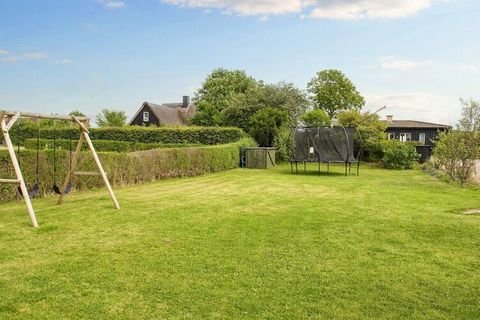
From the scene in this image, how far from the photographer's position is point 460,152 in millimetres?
13992

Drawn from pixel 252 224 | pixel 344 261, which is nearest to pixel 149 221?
pixel 252 224

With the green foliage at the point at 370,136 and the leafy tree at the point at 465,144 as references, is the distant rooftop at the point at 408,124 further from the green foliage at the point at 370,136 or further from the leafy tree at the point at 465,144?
the leafy tree at the point at 465,144

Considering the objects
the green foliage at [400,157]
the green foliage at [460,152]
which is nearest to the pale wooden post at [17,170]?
the green foliage at [460,152]

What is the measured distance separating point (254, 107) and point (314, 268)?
2553 cm

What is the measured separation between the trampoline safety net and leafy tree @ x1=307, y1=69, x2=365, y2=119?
36.0m

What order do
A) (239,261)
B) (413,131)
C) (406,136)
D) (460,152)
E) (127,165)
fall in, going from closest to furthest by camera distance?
(239,261) < (127,165) < (460,152) < (413,131) < (406,136)

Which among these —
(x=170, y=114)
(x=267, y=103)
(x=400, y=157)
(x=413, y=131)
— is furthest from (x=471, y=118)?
(x=170, y=114)

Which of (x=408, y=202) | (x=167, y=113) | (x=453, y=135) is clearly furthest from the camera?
(x=167, y=113)

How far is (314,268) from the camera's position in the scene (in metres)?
4.80

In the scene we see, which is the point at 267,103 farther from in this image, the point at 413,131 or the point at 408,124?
the point at 408,124

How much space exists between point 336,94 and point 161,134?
105 feet

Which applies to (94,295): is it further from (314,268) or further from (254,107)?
(254,107)

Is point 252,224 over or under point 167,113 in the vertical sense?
under

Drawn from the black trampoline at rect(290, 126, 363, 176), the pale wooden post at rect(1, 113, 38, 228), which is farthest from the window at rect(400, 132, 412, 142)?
the pale wooden post at rect(1, 113, 38, 228)
